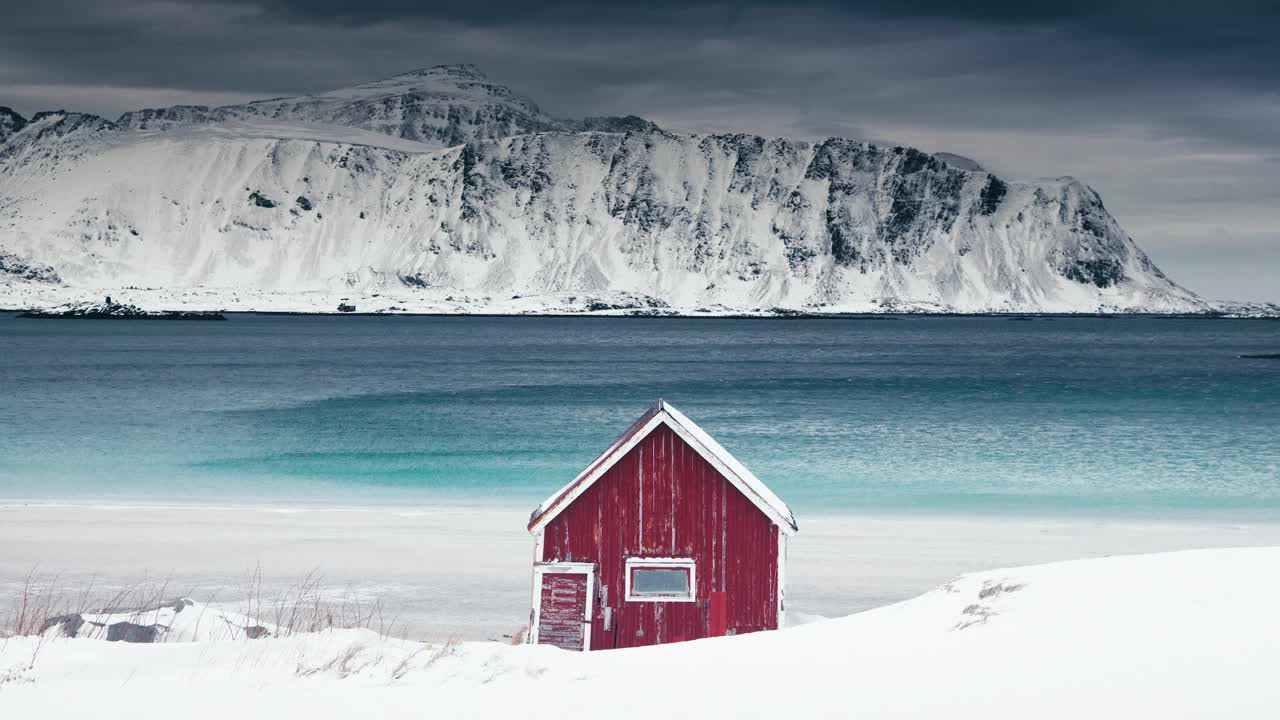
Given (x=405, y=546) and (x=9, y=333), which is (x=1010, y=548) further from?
(x=9, y=333)

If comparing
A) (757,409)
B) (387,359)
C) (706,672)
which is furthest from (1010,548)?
(387,359)

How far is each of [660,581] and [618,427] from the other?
4238 cm

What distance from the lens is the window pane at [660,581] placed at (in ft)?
50.5

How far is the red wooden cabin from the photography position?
15234 millimetres

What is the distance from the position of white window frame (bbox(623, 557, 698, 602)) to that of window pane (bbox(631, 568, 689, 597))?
6 centimetres

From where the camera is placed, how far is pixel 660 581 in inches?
611

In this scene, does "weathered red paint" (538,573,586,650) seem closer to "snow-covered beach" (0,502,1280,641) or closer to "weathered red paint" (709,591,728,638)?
"weathered red paint" (709,591,728,638)

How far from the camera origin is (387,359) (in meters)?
119

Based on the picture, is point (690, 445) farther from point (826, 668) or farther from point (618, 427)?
point (618, 427)

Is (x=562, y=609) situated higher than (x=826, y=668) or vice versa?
(x=826, y=668)

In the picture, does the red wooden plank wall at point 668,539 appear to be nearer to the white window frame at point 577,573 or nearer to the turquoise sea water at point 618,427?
the white window frame at point 577,573

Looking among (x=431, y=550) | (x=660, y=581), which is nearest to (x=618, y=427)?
(x=431, y=550)

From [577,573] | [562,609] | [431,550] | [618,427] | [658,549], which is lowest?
[562,609]

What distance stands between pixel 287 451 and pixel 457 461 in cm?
776
